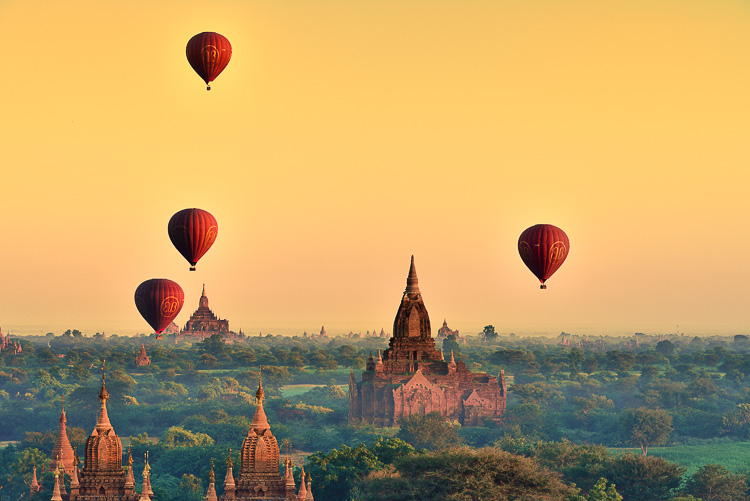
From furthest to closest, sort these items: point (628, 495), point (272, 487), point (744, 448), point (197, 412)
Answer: point (197, 412) → point (744, 448) → point (628, 495) → point (272, 487)

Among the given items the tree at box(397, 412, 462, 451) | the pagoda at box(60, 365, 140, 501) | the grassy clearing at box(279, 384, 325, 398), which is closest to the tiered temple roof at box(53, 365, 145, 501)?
the pagoda at box(60, 365, 140, 501)

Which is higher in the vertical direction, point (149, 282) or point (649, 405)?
point (149, 282)

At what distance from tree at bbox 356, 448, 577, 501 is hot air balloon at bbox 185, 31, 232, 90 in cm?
2562

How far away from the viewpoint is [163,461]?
323ft

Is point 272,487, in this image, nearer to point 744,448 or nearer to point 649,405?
point 744,448

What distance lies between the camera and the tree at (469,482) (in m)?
63.4

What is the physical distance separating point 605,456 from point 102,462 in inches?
1481

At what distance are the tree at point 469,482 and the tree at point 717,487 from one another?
13.5 meters

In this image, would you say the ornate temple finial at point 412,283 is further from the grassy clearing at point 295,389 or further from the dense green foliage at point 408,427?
the grassy clearing at point 295,389

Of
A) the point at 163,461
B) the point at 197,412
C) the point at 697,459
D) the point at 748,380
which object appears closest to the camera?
the point at 163,461

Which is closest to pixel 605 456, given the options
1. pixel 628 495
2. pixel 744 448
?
pixel 628 495

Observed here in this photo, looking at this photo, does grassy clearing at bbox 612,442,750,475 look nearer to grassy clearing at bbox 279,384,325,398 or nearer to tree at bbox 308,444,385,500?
tree at bbox 308,444,385,500

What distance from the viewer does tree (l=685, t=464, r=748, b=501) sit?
249 ft

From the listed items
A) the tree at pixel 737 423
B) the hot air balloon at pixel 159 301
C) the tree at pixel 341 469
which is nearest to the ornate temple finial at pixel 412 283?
the tree at pixel 737 423
